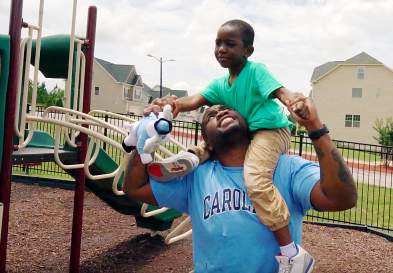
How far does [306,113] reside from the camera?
1.47 metres

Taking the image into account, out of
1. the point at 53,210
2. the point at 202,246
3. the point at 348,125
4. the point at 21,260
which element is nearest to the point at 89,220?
the point at 53,210

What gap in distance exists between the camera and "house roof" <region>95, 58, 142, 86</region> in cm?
4934

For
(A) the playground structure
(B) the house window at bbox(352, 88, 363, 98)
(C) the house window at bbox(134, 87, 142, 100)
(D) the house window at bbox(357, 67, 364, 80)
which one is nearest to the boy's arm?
(A) the playground structure

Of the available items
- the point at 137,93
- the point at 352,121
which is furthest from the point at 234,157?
the point at 137,93

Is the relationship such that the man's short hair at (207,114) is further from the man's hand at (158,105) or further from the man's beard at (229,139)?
the man's hand at (158,105)

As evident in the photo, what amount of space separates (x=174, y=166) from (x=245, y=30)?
626mm

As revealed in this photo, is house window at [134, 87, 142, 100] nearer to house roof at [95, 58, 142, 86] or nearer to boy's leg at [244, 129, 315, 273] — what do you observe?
house roof at [95, 58, 142, 86]

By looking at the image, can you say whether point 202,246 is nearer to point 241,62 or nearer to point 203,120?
point 203,120

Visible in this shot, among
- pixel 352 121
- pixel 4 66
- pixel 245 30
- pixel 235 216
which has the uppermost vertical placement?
pixel 352 121

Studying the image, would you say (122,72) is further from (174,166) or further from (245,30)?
(174,166)

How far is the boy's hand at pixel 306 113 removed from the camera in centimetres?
147

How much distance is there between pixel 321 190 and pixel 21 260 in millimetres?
3666

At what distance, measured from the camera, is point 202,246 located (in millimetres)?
1768

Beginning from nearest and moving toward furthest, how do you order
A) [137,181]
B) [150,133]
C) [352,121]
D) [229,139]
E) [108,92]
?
[150,133]
[229,139]
[137,181]
[352,121]
[108,92]
